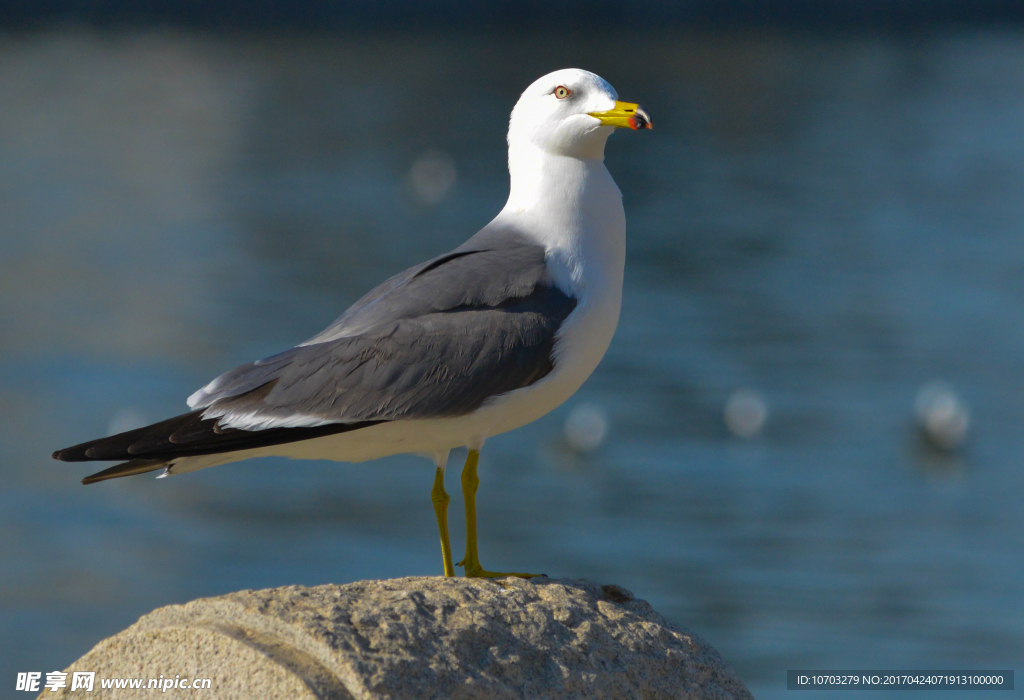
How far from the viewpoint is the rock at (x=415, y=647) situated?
3.98 metres

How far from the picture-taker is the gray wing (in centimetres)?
489

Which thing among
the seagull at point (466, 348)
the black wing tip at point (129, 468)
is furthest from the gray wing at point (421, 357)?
the black wing tip at point (129, 468)

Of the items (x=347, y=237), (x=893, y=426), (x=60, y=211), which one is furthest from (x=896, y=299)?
(x=60, y=211)

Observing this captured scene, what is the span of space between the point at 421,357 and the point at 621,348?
2123cm

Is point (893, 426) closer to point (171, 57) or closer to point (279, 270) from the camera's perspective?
point (279, 270)

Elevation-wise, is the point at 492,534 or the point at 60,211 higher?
the point at 60,211

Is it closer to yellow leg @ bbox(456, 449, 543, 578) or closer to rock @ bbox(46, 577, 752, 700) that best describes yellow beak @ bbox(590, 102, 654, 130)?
yellow leg @ bbox(456, 449, 543, 578)

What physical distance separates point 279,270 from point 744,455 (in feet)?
46.5

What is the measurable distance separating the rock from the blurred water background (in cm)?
1222

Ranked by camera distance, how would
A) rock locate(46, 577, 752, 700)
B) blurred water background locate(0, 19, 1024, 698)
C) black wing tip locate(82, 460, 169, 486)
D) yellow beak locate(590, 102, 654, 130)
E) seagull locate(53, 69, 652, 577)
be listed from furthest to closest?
Result: blurred water background locate(0, 19, 1024, 698), yellow beak locate(590, 102, 654, 130), seagull locate(53, 69, 652, 577), black wing tip locate(82, 460, 169, 486), rock locate(46, 577, 752, 700)

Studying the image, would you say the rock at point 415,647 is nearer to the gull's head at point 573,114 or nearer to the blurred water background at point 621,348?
the gull's head at point 573,114

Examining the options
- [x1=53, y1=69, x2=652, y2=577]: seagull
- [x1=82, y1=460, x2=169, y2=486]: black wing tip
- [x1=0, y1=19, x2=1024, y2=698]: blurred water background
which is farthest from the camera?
[x1=0, y1=19, x2=1024, y2=698]: blurred water background

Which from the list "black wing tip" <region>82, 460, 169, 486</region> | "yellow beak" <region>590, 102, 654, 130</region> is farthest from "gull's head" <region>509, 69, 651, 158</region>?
"black wing tip" <region>82, 460, 169, 486</region>

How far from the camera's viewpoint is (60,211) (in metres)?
37.6
